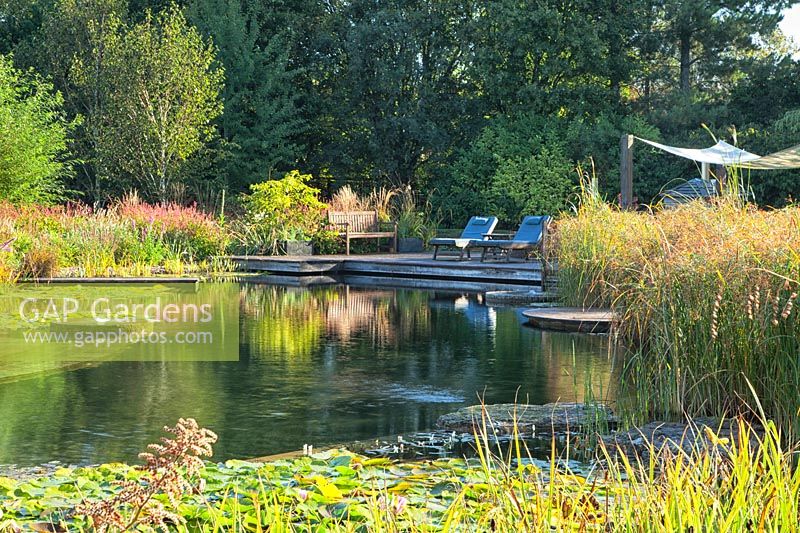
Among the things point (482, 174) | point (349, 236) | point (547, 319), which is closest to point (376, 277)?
point (349, 236)

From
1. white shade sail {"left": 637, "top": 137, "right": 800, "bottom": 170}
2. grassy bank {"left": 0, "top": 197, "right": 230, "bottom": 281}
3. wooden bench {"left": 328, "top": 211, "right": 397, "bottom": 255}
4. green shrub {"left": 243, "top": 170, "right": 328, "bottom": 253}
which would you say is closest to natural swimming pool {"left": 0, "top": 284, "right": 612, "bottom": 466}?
grassy bank {"left": 0, "top": 197, "right": 230, "bottom": 281}

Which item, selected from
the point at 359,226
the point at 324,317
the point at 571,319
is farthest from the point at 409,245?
the point at 571,319

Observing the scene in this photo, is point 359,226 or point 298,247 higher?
point 359,226

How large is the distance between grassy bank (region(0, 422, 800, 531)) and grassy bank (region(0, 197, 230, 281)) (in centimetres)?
902

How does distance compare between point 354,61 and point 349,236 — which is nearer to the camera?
point 349,236

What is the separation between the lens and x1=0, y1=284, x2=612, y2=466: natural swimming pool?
537 cm

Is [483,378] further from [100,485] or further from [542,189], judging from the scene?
[542,189]

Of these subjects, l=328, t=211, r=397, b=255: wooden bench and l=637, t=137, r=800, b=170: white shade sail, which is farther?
l=328, t=211, r=397, b=255: wooden bench

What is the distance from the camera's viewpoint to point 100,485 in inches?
156

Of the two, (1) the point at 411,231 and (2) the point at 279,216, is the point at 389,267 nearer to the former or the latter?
(2) the point at 279,216

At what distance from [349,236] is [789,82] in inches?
424

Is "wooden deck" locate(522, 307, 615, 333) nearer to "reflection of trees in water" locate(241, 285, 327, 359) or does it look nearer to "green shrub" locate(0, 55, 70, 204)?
"reflection of trees in water" locate(241, 285, 327, 359)

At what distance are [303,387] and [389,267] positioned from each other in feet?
31.7

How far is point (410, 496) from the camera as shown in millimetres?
3719
